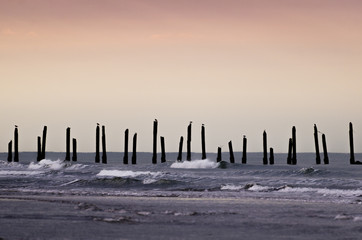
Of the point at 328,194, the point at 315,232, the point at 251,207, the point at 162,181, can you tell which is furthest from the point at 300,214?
A: the point at 162,181

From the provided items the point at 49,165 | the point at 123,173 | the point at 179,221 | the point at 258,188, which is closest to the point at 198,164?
the point at 49,165

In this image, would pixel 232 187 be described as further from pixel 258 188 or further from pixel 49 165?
pixel 49 165

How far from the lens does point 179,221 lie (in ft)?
37.4

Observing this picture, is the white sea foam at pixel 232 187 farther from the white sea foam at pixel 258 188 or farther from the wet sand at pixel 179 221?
the wet sand at pixel 179 221

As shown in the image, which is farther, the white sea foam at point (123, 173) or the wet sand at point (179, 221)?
the white sea foam at point (123, 173)

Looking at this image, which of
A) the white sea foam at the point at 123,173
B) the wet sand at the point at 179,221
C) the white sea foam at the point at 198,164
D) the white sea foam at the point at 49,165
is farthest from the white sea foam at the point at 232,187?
the white sea foam at the point at 49,165

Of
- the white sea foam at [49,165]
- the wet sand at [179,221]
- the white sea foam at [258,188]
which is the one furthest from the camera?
the white sea foam at [49,165]

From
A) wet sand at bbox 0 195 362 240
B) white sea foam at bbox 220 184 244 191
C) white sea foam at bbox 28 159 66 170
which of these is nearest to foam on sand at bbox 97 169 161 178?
white sea foam at bbox 220 184 244 191

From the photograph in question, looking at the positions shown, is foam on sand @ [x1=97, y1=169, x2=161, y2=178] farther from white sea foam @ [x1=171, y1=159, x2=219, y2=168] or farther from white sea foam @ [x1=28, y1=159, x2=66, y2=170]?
white sea foam @ [x1=28, y1=159, x2=66, y2=170]

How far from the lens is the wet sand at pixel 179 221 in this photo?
31.8 ft

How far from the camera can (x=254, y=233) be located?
9969 millimetres

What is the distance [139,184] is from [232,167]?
2051 centimetres

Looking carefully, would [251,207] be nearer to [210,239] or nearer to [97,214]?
[97,214]

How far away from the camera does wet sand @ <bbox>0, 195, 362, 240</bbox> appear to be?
9.69m
